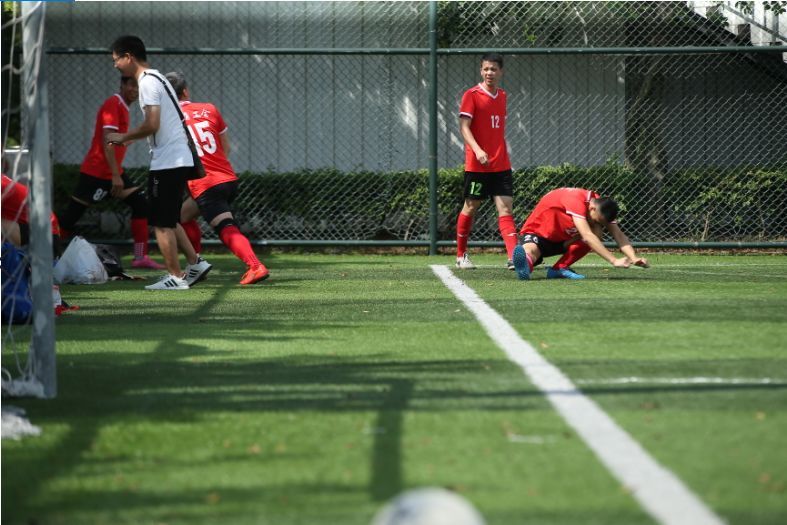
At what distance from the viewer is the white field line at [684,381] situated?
213 inches

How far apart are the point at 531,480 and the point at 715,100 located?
1376cm

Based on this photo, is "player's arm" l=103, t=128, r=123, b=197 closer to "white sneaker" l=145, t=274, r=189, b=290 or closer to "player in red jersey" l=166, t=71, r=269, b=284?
"player in red jersey" l=166, t=71, r=269, b=284

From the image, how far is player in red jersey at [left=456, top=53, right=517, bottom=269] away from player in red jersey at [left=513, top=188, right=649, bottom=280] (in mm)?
899

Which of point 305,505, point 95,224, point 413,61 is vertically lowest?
point 95,224

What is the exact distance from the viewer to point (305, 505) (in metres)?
3.55

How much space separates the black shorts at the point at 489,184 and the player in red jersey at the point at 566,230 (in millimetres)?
1079

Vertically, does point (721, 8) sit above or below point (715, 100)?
above

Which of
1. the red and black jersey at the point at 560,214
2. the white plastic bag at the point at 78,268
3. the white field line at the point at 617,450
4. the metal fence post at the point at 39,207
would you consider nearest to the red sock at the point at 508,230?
the red and black jersey at the point at 560,214

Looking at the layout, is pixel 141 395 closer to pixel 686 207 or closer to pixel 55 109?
pixel 686 207

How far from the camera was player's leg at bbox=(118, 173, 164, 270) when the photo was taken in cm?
1264

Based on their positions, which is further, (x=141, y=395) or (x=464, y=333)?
(x=464, y=333)

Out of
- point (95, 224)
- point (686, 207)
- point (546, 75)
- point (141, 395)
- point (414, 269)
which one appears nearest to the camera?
point (141, 395)

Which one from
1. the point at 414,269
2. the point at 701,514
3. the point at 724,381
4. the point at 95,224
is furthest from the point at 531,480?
the point at 95,224

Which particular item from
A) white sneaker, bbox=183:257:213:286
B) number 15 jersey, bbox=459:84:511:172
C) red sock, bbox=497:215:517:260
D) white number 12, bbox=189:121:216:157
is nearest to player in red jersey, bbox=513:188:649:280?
red sock, bbox=497:215:517:260
